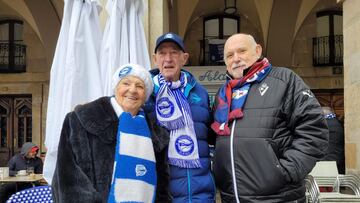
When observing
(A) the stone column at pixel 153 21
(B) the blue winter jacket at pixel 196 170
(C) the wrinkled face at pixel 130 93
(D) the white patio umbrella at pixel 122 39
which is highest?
(A) the stone column at pixel 153 21

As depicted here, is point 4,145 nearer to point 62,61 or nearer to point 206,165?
point 62,61

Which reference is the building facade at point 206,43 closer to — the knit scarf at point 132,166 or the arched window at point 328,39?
the arched window at point 328,39

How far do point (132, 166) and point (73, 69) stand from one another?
1773 mm

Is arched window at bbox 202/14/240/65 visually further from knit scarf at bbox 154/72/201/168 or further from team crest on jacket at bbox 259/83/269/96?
team crest on jacket at bbox 259/83/269/96

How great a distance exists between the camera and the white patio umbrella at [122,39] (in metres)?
4.30

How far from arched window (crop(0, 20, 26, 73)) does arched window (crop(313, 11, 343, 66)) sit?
9384 millimetres

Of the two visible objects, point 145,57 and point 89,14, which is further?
point 145,57

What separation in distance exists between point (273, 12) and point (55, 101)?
10.7m

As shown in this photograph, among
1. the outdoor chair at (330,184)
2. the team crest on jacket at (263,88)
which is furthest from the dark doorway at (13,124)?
the team crest on jacket at (263,88)

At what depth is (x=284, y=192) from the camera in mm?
2639

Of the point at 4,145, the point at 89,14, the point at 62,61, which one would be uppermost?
the point at 89,14

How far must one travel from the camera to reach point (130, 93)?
8.76 feet

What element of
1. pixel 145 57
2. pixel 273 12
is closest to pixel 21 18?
pixel 273 12

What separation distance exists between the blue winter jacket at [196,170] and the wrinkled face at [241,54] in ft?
1.10
